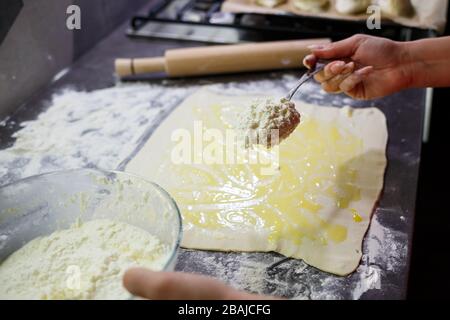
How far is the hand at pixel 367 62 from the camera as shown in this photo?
1.29 m

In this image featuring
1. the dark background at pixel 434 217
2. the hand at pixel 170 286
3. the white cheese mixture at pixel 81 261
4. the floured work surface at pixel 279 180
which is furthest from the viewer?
the dark background at pixel 434 217

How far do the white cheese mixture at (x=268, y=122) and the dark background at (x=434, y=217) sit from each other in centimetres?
98

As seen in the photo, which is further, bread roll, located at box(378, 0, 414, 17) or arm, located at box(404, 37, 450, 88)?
bread roll, located at box(378, 0, 414, 17)

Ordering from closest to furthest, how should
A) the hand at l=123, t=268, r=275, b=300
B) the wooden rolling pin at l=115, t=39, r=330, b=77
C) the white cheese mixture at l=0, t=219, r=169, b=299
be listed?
the hand at l=123, t=268, r=275, b=300, the white cheese mixture at l=0, t=219, r=169, b=299, the wooden rolling pin at l=115, t=39, r=330, b=77

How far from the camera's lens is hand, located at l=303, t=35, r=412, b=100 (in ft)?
4.22

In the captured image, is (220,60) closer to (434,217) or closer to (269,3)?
(269,3)

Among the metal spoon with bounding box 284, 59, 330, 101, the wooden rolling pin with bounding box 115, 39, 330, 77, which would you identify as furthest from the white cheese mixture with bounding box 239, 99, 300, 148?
the wooden rolling pin with bounding box 115, 39, 330, 77

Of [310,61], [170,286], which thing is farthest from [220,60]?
[170,286]

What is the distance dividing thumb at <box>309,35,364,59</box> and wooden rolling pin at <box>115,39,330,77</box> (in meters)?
0.32

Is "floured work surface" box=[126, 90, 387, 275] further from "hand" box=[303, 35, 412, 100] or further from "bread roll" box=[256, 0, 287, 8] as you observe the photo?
"bread roll" box=[256, 0, 287, 8]

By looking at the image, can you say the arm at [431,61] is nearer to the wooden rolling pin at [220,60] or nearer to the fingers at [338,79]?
the fingers at [338,79]

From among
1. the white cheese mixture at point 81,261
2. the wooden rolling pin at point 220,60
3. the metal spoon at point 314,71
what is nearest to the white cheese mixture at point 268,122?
the metal spoon at point 314,71

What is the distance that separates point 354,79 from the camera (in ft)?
4.19

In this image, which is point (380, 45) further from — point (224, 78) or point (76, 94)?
point (76, 94)
